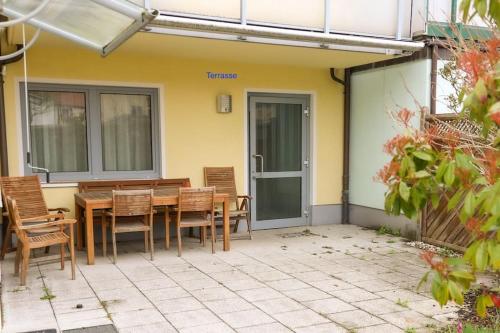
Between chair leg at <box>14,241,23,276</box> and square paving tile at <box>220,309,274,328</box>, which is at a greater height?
chair leg at <box>14,241,23,276</box>

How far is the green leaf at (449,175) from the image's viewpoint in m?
1.52

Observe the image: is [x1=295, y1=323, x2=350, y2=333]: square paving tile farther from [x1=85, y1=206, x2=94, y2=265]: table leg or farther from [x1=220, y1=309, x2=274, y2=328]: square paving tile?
[x1=85, y1=206, x2=94, y2=265]: table leg

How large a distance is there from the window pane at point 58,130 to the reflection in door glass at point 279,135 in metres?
2.72

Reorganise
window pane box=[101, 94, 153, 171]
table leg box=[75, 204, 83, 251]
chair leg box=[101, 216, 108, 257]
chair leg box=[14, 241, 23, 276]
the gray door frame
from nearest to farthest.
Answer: chair leg box=[14, 241, 23, 276] < chair leg box=[101, 216, 108, 257] < table leg box=[75, 204, 83, 251] < window pane box=[101, 94, 153, 171] < the gray door frame

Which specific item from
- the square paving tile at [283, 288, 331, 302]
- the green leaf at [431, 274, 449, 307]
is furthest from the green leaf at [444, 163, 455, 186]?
the square paving tile at [283, 288, 331, 302]

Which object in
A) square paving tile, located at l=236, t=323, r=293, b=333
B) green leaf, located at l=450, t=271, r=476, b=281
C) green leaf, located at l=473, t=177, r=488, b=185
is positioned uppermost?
green leaf, located at l=473, t=177, r=488, b=185

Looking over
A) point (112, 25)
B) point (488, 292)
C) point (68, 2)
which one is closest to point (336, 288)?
point (488, 292)

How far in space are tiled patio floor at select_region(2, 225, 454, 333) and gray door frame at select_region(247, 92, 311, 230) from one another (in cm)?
133

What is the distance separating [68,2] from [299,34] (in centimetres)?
255

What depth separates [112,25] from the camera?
183 inches

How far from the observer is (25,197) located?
5457 mm

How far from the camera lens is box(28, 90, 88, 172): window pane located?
6.18 meters

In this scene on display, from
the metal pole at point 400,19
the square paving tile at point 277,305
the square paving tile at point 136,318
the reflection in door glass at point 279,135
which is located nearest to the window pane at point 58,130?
the reflection in door glass at point 279,135

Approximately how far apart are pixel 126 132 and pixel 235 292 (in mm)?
3312
